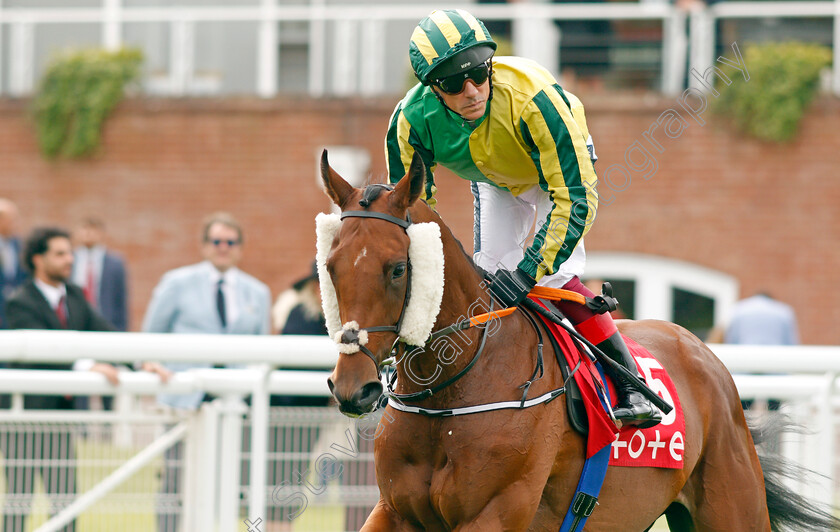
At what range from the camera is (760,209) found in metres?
10.1

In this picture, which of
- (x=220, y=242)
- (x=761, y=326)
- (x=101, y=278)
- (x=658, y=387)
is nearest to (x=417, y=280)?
(x=658, y=387)

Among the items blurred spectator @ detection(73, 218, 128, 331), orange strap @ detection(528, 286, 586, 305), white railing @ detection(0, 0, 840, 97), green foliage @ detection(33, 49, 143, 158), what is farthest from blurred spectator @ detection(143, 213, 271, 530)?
green foliage @ detection(33, 49, 143, 158)

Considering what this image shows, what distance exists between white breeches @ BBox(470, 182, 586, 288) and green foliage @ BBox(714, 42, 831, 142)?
6.87 metres

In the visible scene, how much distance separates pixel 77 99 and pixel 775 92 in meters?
7.08

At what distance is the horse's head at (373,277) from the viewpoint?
9.18 feet

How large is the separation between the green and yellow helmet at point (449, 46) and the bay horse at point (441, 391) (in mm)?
388

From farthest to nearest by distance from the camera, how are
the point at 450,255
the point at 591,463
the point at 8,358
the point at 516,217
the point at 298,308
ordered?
the point at 298,308 → the point at 8,358 → the point at 516,217 → the point at 591,463 → the point at 450,255

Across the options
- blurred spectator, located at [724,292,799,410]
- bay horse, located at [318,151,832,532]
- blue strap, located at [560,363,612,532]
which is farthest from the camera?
blurred spectator, located at [724,292,799,410]

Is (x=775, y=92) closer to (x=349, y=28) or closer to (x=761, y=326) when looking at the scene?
(x=761, y=326)

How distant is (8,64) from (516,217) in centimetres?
1043

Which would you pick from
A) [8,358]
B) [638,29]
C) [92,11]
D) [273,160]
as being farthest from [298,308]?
[92,11]

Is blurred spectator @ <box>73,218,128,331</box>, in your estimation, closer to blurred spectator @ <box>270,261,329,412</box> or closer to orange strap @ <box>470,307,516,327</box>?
blurred spectator @ <box>270,261,329,412</box>

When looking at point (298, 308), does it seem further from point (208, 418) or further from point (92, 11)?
point (92, 11)

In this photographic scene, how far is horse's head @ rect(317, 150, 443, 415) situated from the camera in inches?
110
